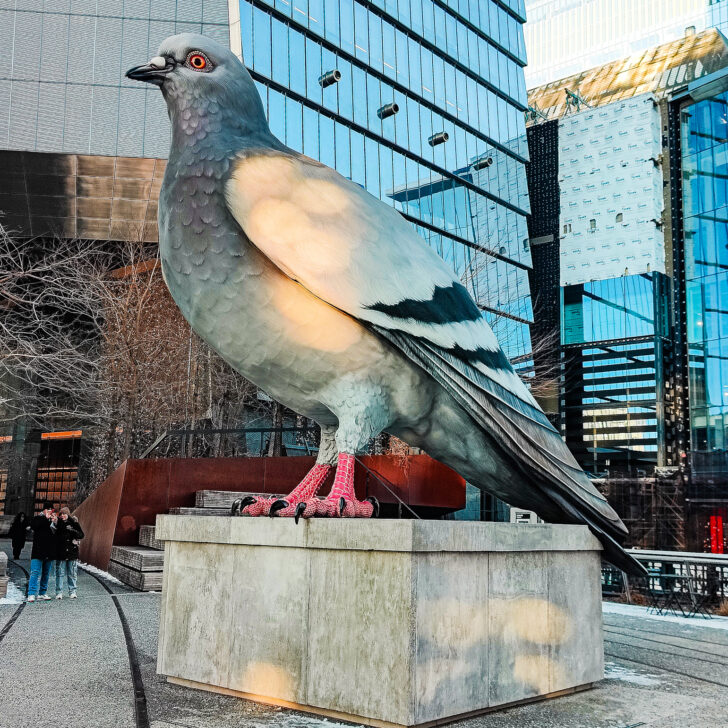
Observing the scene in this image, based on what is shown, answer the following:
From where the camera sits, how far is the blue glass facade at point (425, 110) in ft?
93.3

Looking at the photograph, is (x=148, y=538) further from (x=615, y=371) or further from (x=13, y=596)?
(x=615, y=371)

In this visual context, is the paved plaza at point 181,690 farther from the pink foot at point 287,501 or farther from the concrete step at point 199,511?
the concrete step at point 199,511

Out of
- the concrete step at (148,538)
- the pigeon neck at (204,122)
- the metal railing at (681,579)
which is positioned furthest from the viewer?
the concrete step at (148,538)

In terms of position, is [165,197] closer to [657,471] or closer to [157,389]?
[157,389]

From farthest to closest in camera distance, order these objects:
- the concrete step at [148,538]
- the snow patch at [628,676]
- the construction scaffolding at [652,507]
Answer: the construction scaffolding at [652,507] < the concrete step at [148,538] < the snow patch at [628,676]

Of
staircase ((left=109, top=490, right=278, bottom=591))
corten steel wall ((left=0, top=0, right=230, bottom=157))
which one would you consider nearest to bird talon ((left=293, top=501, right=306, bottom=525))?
staircase ((left=109, top=490, right=278, bottom=591))

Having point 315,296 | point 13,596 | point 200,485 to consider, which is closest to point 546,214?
point 200,485

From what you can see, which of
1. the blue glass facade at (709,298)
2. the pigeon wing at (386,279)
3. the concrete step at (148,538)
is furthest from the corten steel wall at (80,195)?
the blue glass facade at (709,298)

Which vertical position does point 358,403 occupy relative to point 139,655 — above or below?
above

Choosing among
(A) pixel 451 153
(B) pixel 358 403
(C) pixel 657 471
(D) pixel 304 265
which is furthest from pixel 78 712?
(C) pixel 657 471

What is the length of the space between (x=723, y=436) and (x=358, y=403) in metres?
38.9

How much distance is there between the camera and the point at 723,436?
38781 millimetres

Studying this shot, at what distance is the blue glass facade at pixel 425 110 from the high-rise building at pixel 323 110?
0.27ft

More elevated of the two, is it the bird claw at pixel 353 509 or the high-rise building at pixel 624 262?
the high-rise building at pixel 624 262
